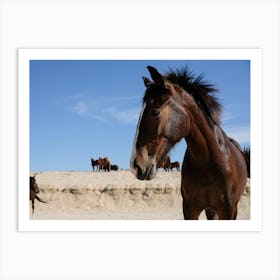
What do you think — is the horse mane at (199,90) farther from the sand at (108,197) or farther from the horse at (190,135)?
the sand at (108,197)

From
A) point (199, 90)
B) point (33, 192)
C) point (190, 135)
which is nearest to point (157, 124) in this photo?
point (190, 135)

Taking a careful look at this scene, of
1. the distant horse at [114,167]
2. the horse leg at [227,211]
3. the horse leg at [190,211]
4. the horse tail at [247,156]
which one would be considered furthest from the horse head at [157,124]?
the horse tail at [247,156]

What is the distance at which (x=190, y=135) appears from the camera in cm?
250

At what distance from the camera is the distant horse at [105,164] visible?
3252 millimetres

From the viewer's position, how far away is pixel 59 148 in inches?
127

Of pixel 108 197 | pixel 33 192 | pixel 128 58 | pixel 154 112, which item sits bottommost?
pixel 108 197

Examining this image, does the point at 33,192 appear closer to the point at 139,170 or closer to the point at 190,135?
the point at 139,170

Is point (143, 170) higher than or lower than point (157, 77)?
lower

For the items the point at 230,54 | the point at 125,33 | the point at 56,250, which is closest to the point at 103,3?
the point at 125,33

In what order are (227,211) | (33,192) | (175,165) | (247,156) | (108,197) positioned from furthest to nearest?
(108,197), (33,192), (247,156), (175,165), (227,211)

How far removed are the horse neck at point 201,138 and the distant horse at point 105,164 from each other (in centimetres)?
98

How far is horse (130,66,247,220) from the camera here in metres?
2.44

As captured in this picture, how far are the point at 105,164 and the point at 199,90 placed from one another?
47.1 inches

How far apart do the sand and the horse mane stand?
0.91 meters
